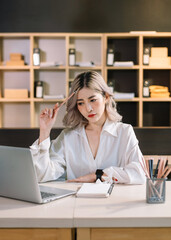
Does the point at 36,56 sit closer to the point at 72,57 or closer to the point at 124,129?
the point at 72,57

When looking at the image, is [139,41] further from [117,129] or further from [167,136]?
[117,129]

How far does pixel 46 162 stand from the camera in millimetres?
1915

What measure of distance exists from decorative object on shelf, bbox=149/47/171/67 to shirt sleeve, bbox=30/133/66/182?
110 inches

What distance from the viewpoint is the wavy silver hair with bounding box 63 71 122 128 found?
2.12 meters

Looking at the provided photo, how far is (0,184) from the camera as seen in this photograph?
1.45 m

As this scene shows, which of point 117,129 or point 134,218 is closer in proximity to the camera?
point 134,218

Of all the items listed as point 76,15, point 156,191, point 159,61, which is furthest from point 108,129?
point 76,15

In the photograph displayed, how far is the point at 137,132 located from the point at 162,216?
10.0 feet

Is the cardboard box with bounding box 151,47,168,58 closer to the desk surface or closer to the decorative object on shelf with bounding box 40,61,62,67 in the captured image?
the decorative object on shelf with bounding box 40,61,62,67

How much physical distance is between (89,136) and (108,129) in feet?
0.45

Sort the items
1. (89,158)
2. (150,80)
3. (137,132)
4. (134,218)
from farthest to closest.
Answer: (150,80)
(137,132)
(89,158)
(134,218)

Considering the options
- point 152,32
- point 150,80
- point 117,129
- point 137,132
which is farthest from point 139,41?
point 117,129

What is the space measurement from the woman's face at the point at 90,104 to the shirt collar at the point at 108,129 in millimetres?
73

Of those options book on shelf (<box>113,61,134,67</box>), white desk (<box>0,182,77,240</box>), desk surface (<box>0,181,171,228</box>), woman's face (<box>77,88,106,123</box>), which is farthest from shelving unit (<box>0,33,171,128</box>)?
white desk (<box>0,182,77,240</box>)
